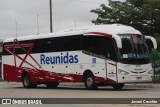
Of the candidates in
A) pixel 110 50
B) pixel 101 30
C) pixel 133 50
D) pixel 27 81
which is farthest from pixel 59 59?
pixel 133 50

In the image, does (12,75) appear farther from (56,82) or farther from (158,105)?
(158,105)

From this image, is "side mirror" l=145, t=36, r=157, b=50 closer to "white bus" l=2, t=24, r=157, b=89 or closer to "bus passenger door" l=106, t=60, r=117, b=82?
"white bus" l=2, t=24, r=157, b=89

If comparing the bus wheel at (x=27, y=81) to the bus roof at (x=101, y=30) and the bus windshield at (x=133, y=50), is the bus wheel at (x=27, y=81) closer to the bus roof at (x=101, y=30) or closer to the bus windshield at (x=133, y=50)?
the bus roof at (x=101, y=30)

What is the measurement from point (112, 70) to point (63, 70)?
4575 mm

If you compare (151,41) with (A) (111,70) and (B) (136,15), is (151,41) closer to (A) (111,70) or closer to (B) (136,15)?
(A) (111,70)

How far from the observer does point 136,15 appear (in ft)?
148

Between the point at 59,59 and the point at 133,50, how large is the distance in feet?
18.6

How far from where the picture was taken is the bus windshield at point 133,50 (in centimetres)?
2630

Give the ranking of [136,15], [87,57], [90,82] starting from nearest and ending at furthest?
[90,82] → [87,57] → [136,15]

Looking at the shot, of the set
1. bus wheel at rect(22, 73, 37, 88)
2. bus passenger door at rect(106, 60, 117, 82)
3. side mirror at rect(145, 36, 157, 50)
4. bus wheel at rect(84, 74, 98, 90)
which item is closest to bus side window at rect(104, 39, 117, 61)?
bus passenger door at rect(106, 60, 117, 82)

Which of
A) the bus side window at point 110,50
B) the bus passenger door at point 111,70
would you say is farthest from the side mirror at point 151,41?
the bus passenger door at point 111,70

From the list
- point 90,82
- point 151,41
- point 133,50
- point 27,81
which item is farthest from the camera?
point 27,81

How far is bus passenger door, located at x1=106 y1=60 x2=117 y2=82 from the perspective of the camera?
2645 cm

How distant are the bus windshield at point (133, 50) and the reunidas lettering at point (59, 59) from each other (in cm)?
358
